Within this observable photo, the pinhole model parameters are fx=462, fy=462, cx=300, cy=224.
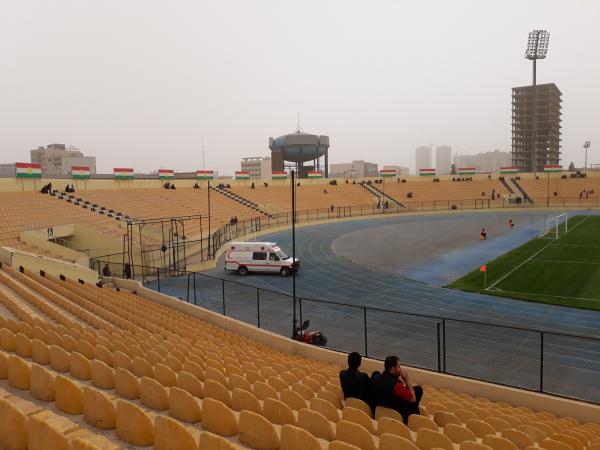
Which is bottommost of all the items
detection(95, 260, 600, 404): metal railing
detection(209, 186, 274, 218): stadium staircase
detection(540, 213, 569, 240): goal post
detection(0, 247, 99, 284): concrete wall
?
detection(95, 260, 600, 404): metal railing

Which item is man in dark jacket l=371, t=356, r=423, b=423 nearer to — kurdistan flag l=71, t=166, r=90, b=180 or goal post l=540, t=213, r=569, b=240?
goal post l=540, t=213, r=569, b=240

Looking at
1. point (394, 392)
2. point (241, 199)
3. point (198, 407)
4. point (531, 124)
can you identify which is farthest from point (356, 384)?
point (531, 124)

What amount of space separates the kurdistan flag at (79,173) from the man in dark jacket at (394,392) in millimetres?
51893

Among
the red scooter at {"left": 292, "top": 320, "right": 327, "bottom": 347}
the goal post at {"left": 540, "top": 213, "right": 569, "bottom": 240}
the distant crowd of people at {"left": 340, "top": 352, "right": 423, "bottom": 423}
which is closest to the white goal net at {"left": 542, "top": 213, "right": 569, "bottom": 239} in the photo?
the goal post at {"left": 540, "top": 213, "right": 569, "bottom": 240}

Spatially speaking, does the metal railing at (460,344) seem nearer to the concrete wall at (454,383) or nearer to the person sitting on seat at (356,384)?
the concrete wall at (454,383)

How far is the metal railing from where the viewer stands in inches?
520

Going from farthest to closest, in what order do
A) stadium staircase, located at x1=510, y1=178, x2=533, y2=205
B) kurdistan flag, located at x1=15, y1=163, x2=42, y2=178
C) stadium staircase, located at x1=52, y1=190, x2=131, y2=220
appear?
stadium staircase, located at x1=510, y1=178, x2=533, y2=205 < kurdistan flag, located at x1=15, y1=163, x2=42, y2=178 < stadium staircase, located at x1=52, y1=190, x2=131, y2=220

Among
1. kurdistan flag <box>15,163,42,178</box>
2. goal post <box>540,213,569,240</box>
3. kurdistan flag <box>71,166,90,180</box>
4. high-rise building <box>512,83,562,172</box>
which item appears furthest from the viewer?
high-rise building <box>512,83,562,172</box>

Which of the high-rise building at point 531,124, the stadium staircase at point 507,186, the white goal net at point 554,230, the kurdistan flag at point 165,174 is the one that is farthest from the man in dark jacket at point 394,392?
the high-rise building at point 531,124

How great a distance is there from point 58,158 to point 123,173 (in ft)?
316

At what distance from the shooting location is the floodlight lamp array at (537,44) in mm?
105375

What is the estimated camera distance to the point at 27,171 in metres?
46.3

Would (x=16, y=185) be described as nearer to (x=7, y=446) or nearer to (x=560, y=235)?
(x=7, y=446)

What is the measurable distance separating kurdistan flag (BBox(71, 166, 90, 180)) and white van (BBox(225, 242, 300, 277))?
29785 mm
